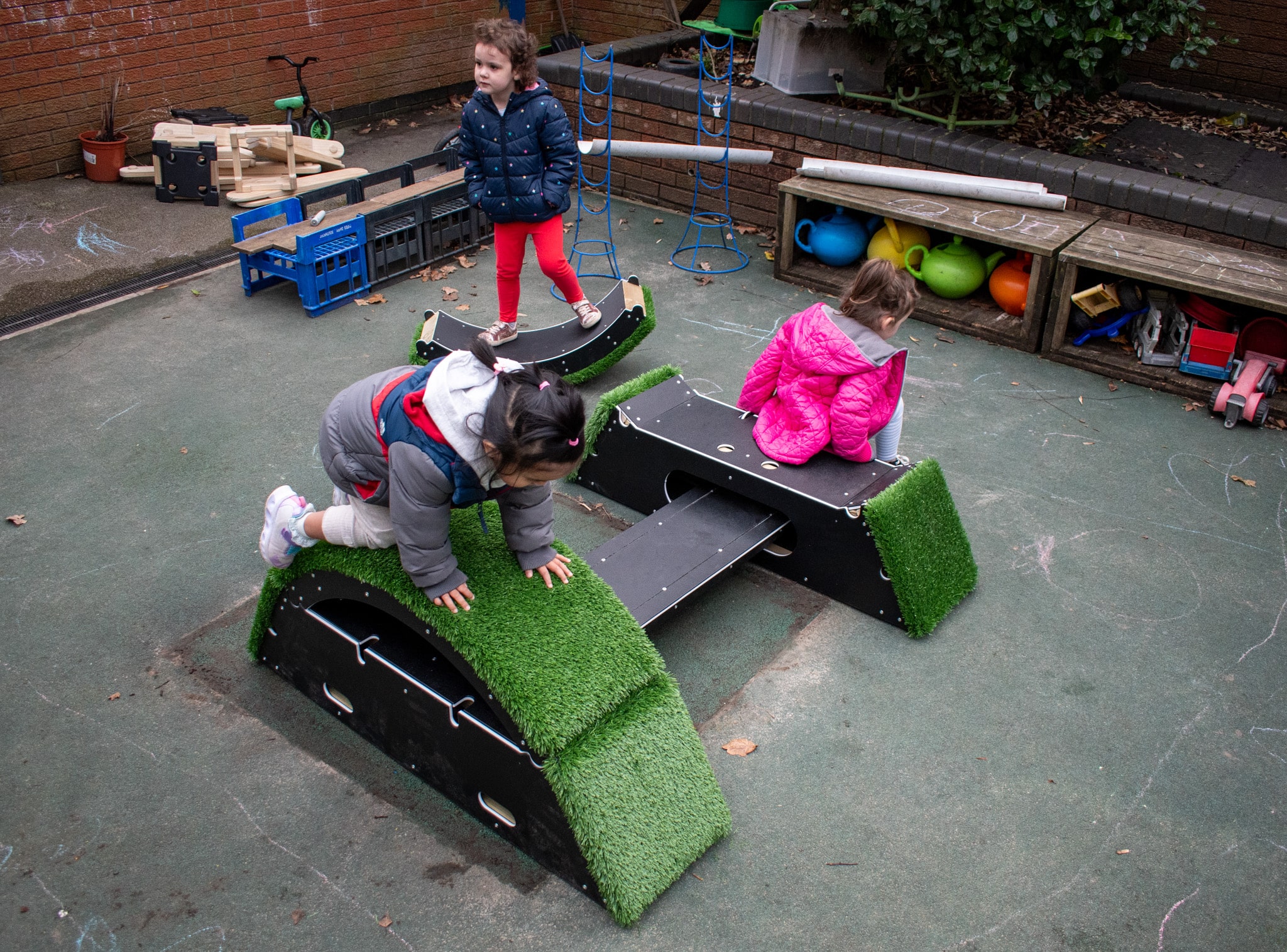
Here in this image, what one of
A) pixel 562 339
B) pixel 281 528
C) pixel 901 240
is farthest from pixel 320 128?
pixel 281 528

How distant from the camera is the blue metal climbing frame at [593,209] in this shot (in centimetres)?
697

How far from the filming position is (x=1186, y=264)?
18.0 ft

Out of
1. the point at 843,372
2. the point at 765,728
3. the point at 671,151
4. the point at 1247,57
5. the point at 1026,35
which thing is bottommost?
the point at 765,728

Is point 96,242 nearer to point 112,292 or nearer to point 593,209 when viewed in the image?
point 112,292

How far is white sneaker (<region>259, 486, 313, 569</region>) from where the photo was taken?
3258 millimetres

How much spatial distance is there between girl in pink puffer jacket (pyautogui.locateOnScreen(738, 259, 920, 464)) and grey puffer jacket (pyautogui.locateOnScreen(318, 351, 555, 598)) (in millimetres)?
1375

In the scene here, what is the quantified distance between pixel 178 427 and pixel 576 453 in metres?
3.20

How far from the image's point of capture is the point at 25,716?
3.35 m

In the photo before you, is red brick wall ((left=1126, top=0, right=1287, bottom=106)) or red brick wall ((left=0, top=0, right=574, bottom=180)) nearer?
red brick wall ((left=0, top=0, right=574, bottom=180))

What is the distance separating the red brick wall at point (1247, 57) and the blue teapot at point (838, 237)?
3.87 metres

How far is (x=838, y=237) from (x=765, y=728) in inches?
163

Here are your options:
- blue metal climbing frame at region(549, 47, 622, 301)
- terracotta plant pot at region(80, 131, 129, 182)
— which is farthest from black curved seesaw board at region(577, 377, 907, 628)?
terracotta plant pot at region(80, 131, 129, 182)

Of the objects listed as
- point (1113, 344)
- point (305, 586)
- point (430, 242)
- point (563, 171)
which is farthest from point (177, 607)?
point (1113, 344)

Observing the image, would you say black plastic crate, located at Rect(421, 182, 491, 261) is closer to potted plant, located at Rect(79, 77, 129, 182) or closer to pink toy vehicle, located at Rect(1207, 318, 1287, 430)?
potted plant, located at Rect(79, 77, 129, 182)
